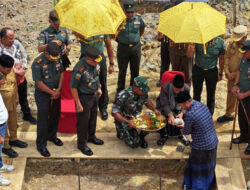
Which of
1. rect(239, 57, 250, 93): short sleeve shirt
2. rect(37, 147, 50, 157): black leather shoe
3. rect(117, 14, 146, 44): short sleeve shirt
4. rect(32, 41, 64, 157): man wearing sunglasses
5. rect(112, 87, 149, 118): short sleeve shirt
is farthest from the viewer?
rect(117, 14, 146, 44): short sleeve shirt

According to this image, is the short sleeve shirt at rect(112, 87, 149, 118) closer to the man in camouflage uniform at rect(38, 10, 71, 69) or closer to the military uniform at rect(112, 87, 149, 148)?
the military uniform at rect(112, 87, 149, 148)

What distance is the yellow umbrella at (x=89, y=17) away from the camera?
20.2 feet

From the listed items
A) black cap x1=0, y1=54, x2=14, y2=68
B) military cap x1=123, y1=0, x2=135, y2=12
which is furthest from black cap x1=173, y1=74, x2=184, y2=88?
black cap x1=0, y1=54, x2=14, y2=68

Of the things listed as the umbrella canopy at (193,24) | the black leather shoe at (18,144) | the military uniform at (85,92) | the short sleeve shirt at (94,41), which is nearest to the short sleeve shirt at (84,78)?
the military uniform at (85,92)

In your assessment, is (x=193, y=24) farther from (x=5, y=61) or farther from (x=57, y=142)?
(x=57, y=142)

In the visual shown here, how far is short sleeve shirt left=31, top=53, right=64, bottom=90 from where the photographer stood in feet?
19.8

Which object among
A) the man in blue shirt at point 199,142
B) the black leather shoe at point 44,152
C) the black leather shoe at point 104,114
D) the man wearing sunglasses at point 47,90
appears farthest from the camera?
the black leather shoe at point 104,114

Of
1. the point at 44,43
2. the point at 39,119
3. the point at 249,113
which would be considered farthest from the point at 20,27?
the point at 249,113

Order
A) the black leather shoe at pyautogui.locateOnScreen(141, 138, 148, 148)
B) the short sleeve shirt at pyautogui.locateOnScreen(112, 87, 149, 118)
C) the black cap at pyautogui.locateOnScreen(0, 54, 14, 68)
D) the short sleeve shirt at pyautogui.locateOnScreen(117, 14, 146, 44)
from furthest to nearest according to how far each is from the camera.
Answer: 1. the short sleeve shirt at pyautogui.locateOnScreen(117, 14, 146, 44)
2. the black leather shoe at pyautogui.locateOnScreen(141, 138, 148, 148)
3. the short sleeve shirt at pyautogui.locateOnScreen(112, 87, 149, 118)
4. the black cap at pyautogui.locateOnScreen(0, 54, 14, 68)

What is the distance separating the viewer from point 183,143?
7.07 meters

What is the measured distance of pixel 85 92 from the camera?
20.4ft

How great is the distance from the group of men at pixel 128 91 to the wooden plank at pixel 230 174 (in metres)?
0.22

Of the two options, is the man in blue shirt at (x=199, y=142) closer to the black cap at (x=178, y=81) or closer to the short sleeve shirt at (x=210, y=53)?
the black cap at (x=178, y=81)

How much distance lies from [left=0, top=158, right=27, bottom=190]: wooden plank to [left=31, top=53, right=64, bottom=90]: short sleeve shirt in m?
1.48
